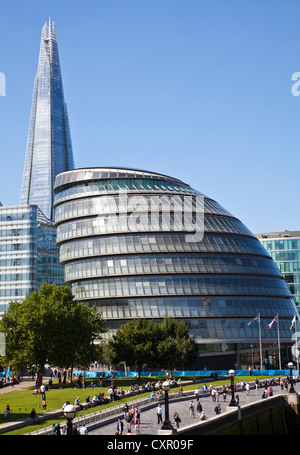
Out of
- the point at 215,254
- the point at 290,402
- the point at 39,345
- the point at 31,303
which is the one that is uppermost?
the point at 215,254

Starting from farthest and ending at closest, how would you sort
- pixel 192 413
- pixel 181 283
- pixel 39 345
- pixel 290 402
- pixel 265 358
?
pixel 265 358 → pixel 181 283 → pixel 39 345 → pixel 290 402 → pixel 192 413

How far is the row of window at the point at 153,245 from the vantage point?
120562 millimetres

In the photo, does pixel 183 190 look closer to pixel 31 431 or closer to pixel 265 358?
pixel 265 358

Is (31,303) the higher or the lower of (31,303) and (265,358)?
the higher

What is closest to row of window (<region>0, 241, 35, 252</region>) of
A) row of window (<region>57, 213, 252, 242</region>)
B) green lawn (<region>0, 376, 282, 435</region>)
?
row of window (<region>57, 213, 252, 242</region>)

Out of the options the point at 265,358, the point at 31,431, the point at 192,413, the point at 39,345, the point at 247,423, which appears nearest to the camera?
the point at 31,431

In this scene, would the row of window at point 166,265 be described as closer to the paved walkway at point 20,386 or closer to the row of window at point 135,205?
the row of window at point 135,205


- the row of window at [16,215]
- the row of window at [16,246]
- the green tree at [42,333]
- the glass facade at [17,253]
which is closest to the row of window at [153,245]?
the green tree at [42,333]

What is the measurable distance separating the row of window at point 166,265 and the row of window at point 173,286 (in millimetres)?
1317

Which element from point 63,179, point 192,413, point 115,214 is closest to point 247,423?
point 192,413

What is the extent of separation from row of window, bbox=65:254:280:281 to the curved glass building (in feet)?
0.60

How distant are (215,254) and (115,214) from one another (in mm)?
19919

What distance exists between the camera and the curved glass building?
119m

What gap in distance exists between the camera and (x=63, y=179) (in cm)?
13300
